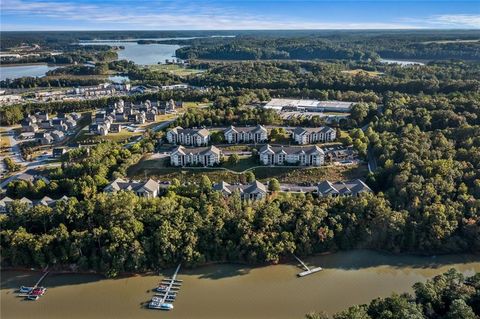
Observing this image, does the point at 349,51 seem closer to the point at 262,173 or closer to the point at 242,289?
the point at 262,173

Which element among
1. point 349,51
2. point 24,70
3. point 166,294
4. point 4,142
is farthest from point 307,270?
point 24,70

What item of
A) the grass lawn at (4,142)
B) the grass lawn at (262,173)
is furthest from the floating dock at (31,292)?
the grass lawn at (4,142)

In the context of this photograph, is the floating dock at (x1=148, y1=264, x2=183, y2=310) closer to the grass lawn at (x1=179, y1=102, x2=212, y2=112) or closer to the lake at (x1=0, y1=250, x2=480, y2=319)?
the lake at (x1=0, y1=250, x2=480, y2=319)

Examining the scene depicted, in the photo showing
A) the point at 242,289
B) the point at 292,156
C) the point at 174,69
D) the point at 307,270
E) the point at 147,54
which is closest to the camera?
the point at 242,289

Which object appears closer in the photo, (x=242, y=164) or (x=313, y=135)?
(x=242, y=164)

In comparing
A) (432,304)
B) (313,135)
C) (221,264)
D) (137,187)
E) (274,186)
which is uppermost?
(313,135)

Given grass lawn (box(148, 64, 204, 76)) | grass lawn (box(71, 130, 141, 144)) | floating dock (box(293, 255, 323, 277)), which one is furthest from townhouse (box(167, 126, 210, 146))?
grass lawn (box(148, 64, 204, 76))
